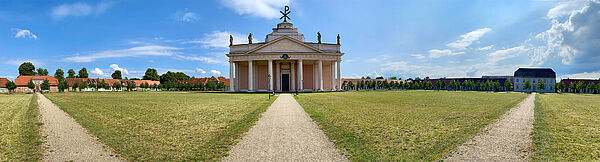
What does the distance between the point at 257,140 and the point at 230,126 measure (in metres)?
2.72

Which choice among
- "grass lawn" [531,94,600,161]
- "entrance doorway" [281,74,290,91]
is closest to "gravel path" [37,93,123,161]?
"grass lawn" [531,94,600,161]

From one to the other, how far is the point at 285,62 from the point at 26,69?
308ft

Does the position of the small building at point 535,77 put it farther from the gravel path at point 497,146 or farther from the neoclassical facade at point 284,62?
the gravel path at point 497,146

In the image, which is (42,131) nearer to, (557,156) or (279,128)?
(279,128)

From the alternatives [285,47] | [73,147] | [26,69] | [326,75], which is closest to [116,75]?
[26,69]

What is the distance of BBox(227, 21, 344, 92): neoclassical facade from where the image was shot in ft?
164

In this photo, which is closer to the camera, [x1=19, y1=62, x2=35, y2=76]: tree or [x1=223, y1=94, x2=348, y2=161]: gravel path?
[x1=223, y1=94, x2=348, y2=161]: gravel path

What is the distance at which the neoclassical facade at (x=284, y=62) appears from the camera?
49875 mm

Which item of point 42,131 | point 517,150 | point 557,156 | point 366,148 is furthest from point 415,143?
point 42,131

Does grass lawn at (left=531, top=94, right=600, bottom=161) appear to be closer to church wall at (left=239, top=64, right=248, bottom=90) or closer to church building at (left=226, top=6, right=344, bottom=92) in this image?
church building at (left=226, top=6, right=344, bottom=92)

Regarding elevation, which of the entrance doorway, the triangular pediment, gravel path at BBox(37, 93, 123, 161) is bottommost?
gravel path at BBox(37, 93, 123, 161)

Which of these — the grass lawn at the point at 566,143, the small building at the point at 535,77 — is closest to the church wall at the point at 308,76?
the grass lawn at the point at 566,143

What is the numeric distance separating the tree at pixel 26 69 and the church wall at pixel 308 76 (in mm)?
95237

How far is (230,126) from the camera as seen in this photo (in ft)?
33.5
